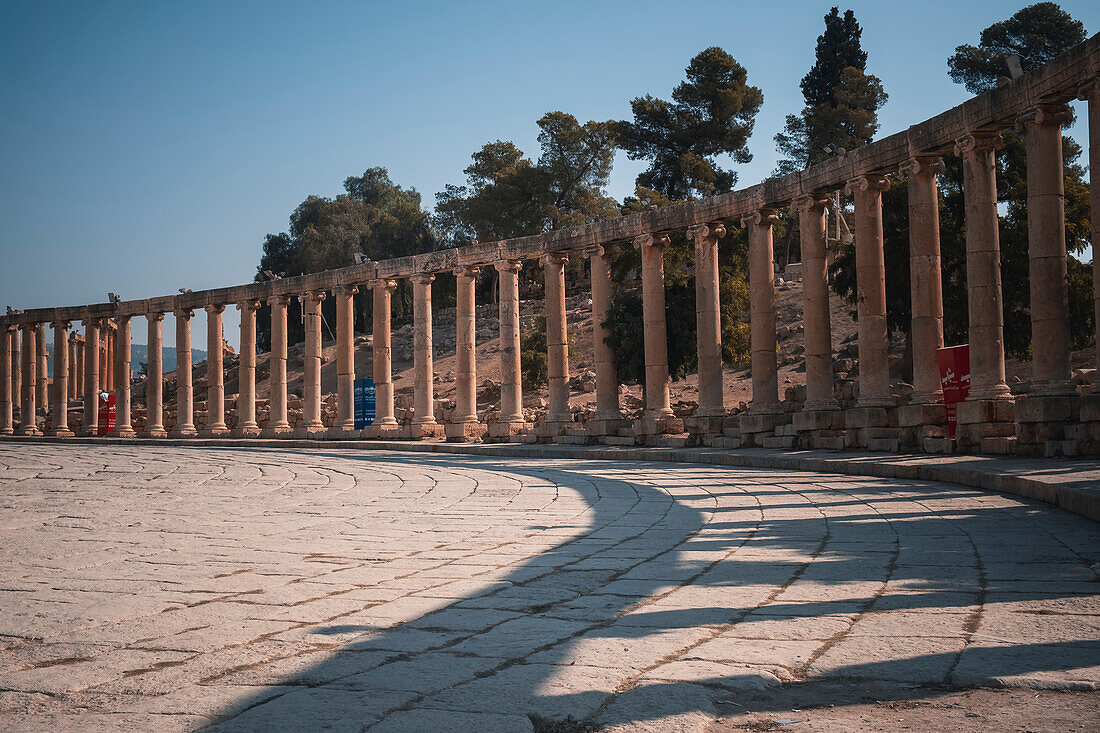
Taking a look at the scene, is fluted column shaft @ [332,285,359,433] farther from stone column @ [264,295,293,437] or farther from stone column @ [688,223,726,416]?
stone column @ [688,223,726,416]

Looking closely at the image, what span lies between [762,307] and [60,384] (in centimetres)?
3638

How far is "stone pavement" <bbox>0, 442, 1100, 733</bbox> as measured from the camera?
442 cm

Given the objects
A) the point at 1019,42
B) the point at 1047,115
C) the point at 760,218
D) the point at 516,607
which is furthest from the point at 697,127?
the point at 516,607

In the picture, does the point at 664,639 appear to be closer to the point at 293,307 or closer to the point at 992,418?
the point at 992,418

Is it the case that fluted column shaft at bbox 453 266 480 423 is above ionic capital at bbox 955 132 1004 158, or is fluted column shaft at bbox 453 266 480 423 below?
below

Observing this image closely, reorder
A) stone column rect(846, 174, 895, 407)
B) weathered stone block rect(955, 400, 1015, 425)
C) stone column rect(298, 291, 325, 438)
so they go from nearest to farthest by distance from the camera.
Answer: weathered stone block rect(955, 400, 1015, 425), stone column rect(846, 174, 895, 407), stone column rect(298, 291, 325, 438)

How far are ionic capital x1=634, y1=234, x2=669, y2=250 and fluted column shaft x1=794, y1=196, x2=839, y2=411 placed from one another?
480 cm

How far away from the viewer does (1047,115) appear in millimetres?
17031

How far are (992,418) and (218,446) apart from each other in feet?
93.7

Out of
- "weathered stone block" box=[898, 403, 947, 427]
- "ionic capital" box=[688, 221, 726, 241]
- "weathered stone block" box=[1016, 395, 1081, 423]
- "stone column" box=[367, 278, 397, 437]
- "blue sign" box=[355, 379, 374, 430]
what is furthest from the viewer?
"blue sign" box=[355, 379, 374, 430]

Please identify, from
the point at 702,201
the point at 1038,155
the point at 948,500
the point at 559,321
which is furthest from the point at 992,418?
the point at 559,321

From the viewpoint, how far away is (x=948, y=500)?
1198 centimetres

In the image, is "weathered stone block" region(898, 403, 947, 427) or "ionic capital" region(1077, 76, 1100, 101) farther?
"weathered stone block" region(898, 403, 947, 427)

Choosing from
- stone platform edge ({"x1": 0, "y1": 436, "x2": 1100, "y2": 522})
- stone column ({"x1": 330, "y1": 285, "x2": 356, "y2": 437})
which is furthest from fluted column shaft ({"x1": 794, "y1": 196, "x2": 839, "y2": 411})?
stone column ({"x1": 330, "y1": 285, "x2": 356, "y2": 437})
